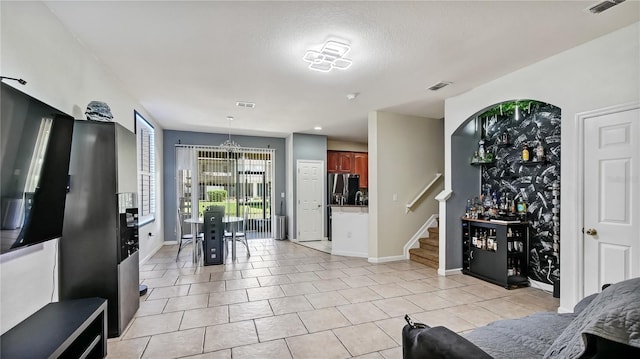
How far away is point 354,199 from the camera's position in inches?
306

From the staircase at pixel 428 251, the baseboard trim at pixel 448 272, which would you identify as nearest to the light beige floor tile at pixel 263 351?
the baseboard trim at pixel 448 272

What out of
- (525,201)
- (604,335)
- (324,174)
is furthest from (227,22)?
(324,174)

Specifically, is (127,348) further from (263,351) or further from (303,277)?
(303,277)

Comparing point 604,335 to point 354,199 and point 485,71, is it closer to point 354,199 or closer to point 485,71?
point 485,71

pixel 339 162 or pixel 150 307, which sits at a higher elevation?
pixel 339 162

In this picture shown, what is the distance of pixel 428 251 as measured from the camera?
5.04m

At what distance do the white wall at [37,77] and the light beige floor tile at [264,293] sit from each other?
6.03ft

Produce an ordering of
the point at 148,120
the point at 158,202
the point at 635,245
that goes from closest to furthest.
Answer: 1. the point at 635,245
2. the point at 148,120
3. the point at 158,202

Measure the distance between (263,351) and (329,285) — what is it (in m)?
1.71

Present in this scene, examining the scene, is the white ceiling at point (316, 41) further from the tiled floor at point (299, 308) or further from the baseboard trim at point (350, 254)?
the baseboard trim at point (350, 254)

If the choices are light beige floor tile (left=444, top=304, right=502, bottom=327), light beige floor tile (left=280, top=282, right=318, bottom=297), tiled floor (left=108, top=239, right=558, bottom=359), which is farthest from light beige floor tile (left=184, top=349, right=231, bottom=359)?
light beige floor tile (left=444, top=304, right=502, bottom=327)

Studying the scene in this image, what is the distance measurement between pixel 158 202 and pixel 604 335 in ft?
22.2

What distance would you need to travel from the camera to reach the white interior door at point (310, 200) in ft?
24.1

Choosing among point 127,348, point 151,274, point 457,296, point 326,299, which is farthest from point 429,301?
point 151,274
